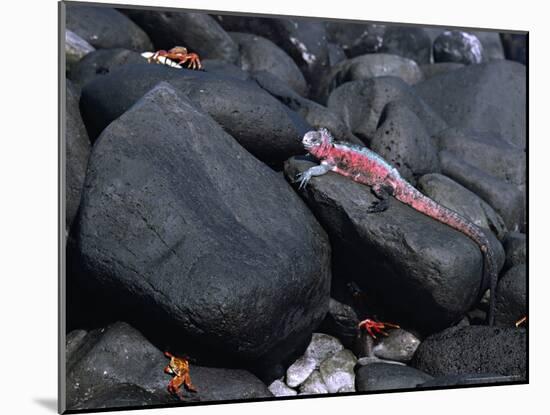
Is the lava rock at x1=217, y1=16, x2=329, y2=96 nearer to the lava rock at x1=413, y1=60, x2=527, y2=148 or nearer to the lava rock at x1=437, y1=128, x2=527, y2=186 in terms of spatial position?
the lava rock at x1=413, y1=60, x2=527, y2=148

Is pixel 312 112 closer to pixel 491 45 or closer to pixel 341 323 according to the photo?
pixel 341 323

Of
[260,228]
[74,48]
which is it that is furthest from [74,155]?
[74,48]

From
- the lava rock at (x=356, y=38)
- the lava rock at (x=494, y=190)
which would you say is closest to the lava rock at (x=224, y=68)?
the lava rock at (x=356, y=38)

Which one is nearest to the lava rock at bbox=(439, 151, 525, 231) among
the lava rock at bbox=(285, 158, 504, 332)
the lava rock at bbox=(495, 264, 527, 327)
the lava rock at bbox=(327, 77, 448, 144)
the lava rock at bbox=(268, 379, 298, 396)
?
the lava rock at bbox=(327, 77, 448, 144)

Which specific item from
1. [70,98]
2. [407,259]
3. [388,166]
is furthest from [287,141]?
[70,98]

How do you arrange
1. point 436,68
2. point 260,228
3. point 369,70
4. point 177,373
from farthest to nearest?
point 436,68
point 369,70
point 260,228
point 177,373

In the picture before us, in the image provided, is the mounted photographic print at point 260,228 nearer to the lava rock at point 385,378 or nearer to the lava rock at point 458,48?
the lava rock at point 385,378
